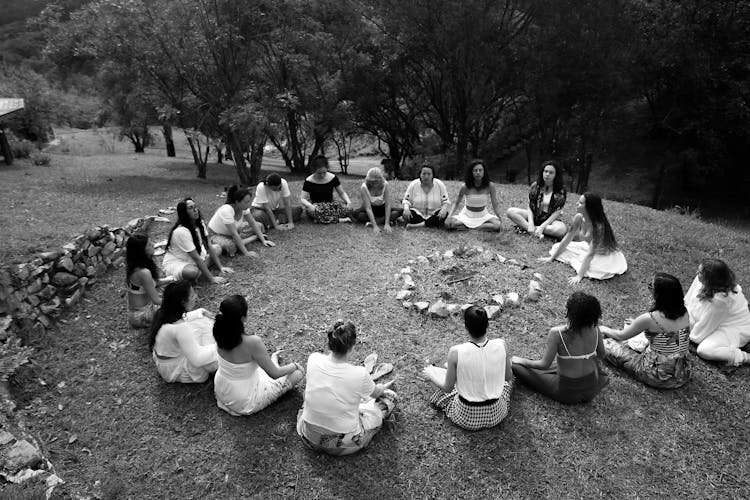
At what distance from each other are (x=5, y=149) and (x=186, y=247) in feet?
44.3

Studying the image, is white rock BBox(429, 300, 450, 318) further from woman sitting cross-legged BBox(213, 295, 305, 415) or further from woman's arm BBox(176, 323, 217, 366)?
woman's arm BBox(176, 323, 217, 366)

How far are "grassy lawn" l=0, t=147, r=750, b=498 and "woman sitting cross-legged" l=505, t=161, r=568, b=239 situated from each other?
1.23 m

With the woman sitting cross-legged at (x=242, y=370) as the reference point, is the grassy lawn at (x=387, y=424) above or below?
below

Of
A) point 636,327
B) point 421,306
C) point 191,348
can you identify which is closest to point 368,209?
point 421,306

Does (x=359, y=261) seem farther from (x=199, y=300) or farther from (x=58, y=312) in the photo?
(x=58, y=312)

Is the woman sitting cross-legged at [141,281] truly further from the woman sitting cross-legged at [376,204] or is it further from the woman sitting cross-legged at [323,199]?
the woman sitting cross-legged at [376,204]

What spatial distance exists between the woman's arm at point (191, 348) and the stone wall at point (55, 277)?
2.28 metres

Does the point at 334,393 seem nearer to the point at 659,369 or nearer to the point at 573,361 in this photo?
the point at 573,361

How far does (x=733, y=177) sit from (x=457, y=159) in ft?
41.1

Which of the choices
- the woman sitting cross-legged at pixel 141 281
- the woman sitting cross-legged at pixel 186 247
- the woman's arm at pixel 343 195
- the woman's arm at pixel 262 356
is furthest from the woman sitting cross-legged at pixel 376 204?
the woman's arm at pixel 262 356

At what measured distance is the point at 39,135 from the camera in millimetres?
19719

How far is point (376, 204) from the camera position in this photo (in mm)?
9141

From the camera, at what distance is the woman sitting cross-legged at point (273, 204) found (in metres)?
8.86

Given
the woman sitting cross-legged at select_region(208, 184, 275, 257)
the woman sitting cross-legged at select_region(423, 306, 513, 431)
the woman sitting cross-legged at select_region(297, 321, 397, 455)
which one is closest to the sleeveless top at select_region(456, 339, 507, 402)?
the woman sitting cross-legged at select_region(423, 306, 513, 431)
